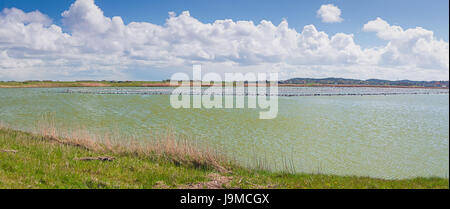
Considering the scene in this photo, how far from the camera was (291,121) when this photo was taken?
116ft

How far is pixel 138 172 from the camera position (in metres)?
11.5

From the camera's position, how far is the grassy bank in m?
9.66

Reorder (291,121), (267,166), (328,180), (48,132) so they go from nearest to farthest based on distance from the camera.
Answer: (328,180) → (267,166) → (48,132) → (291,121)

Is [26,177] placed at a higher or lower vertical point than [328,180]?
higher

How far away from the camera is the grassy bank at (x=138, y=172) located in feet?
31.7

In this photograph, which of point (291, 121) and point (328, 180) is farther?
point (291, 121)

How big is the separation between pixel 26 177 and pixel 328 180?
1023 cm

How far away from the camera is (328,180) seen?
12242mm
